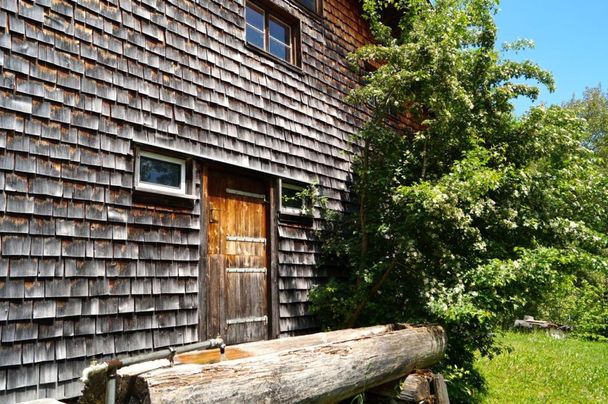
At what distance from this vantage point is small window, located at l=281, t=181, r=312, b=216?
6570 mm

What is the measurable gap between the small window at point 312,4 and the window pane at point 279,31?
60cm

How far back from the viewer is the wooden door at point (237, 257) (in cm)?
537

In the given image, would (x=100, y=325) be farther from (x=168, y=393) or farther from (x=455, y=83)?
(x=455, y=83)

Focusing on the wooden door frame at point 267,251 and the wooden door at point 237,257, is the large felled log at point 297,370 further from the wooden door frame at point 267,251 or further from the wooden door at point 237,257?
the wooden door at point 237,257

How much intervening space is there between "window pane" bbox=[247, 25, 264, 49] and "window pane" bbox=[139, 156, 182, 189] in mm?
2269

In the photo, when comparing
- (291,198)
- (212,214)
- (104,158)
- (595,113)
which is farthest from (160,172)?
(595,113)

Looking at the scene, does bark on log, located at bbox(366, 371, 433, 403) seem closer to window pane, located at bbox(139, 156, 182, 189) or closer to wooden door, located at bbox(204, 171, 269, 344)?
wooden door, located at bbox(204, 171, 269, 344)

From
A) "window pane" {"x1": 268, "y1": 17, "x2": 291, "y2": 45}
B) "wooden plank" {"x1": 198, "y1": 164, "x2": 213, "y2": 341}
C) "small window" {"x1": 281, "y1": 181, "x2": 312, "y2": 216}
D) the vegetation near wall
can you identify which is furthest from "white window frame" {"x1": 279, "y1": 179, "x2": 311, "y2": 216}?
"window pane" {"x1": 268, "y1": 17, "x2": 291, "y2": 45}

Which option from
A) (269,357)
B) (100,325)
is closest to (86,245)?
(100,325)

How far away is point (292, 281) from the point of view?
20.9 ft

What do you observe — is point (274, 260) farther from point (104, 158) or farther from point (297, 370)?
point (297, 370)

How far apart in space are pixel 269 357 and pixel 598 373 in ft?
24.4

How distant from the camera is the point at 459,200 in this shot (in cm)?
591

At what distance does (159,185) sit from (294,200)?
2369 mm
